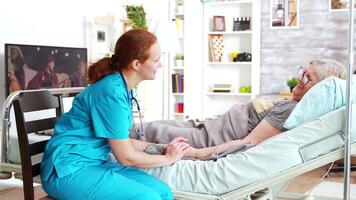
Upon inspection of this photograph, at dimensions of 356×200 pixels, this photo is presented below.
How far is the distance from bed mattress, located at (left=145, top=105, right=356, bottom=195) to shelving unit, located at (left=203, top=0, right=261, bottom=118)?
131 inches

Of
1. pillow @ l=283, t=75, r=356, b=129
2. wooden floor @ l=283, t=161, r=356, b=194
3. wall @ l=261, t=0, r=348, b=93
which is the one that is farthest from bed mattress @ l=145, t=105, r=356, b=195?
wall @ l=261, t=0, r=348, b=93

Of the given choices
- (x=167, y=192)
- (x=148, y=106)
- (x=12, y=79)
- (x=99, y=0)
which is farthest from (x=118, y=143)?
(x=148, y=106)

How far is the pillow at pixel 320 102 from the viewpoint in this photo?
2.17 meters

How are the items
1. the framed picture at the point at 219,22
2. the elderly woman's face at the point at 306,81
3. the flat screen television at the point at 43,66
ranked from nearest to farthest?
the elderly woman's face at the point at 306,81, the flat screen television at the point at 43,66, the framed picture at the point at 219,22

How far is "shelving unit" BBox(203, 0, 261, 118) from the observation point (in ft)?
17.5

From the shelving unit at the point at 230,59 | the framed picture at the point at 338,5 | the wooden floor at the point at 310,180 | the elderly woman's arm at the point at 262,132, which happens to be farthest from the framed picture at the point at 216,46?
the elderly woman's arm at the point at 262,132

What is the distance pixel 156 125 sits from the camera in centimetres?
269

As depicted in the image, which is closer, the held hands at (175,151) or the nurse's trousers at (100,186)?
the nurse's trousers at (100,186)

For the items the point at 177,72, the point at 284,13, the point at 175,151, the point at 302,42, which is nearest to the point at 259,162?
the point at 175,151

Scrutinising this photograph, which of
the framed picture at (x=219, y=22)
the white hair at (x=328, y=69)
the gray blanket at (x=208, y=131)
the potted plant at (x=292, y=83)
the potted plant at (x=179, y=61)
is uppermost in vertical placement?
the framed picture at (x=219, y=22)

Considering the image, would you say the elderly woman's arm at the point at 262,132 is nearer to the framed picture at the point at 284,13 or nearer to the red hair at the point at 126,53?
the red hair at the point at 126,53

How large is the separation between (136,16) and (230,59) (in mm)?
1398

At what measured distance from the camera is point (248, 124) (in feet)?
8.64

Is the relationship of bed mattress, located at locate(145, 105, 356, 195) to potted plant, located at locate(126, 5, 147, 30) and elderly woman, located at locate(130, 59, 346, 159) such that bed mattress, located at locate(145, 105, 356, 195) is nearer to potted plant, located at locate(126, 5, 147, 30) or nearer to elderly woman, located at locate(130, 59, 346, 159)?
elderly woman, located at locate(130, 59, 346, 159)
